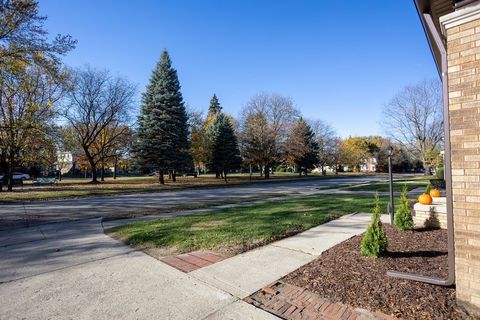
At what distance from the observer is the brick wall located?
2672 mm

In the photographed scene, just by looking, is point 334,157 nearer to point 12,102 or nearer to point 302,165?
point 302,165

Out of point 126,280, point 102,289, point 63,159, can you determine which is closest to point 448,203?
point 126,280

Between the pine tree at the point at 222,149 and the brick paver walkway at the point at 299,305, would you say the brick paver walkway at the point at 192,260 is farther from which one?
the pine tree at the point at 222,149

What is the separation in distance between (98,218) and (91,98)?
76.9ft

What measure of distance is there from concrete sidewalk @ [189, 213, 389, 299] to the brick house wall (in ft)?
6.62

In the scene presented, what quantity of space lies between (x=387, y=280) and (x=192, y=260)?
2829 millimetres

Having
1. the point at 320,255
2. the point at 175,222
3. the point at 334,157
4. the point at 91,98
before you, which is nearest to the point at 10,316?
the point at 320,255

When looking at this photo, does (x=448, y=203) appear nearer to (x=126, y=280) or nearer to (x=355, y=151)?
(x=126, y=280)

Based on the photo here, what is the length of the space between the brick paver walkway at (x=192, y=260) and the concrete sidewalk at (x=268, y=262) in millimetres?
154

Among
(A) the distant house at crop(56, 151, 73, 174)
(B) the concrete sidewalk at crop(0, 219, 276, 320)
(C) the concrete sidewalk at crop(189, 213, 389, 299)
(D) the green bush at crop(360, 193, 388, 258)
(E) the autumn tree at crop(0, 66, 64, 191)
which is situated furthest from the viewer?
(A) the distant house at crop(56, 151, 73, 174)

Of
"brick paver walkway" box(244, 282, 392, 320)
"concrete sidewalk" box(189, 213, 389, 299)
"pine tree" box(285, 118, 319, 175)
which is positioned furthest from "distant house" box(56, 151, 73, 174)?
"brick paver walkway" box(244, 282, 392, 320)

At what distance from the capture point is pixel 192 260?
4391 millimetres

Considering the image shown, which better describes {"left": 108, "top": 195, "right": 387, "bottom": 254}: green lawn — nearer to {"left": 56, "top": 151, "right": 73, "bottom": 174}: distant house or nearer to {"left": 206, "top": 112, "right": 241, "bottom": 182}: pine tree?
{"left": 56, "top": 151, "right": 73, "bottom": 174}: distant house

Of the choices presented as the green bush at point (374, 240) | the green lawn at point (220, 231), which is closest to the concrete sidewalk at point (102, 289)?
the green lawn at point (220, 231)
